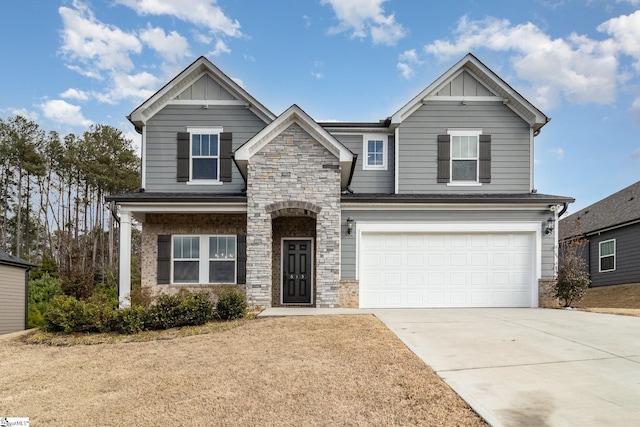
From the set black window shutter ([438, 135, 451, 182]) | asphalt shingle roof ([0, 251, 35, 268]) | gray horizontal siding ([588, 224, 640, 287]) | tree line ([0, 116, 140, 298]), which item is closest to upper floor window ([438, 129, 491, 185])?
black window shutter ([438, 135, 451, 182])

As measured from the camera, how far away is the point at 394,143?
1538cm

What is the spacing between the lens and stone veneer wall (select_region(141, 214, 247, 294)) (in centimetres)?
1456

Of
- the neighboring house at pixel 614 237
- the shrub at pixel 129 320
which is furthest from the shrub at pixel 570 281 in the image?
the shrub at pixel 129 320

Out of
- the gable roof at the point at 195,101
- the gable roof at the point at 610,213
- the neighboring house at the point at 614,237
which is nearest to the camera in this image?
the gable roof at the point at 195,101

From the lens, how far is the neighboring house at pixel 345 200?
12805 millimetres

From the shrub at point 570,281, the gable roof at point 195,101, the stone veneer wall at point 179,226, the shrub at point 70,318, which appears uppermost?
the gable roof at point 195,101

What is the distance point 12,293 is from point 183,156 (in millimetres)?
7109

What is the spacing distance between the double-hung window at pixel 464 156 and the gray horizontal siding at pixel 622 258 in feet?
32.0

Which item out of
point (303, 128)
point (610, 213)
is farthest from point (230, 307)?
point (610, 213)

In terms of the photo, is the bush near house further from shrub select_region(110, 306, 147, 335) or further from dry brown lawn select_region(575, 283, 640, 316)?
dry brown lawn select_region(575, 283, 640, 316)

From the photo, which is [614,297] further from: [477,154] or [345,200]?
[345,200]

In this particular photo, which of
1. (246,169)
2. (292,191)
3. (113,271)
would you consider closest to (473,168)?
(292,191)

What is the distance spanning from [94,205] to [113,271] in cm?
894

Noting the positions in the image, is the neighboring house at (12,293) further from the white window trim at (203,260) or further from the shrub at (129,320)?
the shrub at (129,320)
